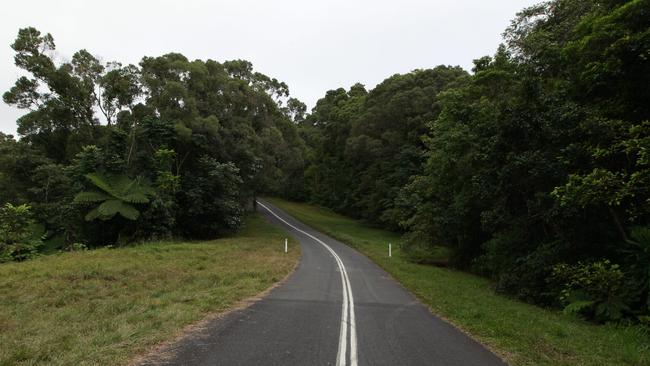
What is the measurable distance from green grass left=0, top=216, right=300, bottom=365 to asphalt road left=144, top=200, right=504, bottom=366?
87 centimetres

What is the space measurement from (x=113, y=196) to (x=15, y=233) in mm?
5091

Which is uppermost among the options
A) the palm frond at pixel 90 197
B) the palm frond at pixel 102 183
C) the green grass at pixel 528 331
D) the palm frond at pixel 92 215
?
the palm frond at pixel 102 183

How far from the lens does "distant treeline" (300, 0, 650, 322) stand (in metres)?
10.3

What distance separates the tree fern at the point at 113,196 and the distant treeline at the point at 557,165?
15699 millimetres

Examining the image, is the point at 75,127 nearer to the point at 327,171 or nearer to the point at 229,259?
the point at 229,259

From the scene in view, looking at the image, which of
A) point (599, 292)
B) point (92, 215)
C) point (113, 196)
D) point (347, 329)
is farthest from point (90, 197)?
point (599, 292)

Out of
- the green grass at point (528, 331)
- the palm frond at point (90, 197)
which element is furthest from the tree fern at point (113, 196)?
the green grass at point (528, 331)

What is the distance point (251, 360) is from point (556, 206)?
10.2m

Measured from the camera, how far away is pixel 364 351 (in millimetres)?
6922

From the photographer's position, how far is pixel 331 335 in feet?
25.7

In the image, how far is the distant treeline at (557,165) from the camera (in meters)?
10.3

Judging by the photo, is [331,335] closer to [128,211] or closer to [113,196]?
[128,211]

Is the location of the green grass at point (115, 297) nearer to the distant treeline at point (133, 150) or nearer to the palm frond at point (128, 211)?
the palm frond at point (128, 211)

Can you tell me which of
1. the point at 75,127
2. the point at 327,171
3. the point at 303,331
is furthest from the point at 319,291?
the point at 327,171
